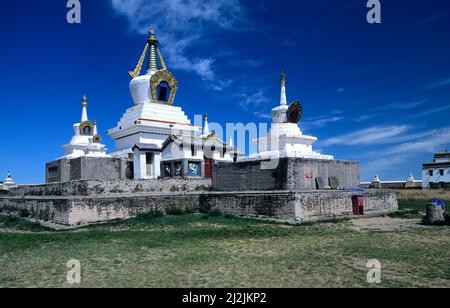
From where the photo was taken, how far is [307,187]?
1545 cm

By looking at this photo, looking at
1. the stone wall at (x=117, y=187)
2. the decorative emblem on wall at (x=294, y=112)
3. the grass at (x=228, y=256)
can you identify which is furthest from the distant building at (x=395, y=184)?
the grass at (x=228, y=256)

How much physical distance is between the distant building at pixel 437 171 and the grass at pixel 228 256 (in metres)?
31.9

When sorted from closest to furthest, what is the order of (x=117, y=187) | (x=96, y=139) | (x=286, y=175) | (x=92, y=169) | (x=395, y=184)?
(x=286, y=175)
(x=117, y=187)
(x=92, y=169)
(x=96, y=139)
(x=395, y=184)

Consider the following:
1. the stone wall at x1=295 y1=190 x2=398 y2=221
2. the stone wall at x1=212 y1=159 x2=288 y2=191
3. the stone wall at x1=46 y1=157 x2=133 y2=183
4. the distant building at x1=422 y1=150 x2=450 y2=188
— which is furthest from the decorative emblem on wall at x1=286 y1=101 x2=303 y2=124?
the distant building at x1=422 y1=150 x2=450 y2=188

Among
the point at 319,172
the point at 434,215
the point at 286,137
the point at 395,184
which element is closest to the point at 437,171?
the point at 395,184

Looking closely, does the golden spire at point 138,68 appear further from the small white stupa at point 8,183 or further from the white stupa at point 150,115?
the small white stupa at point 8,183

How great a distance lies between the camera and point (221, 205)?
15.2 m

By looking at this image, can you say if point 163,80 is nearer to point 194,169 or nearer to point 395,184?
point 194,169

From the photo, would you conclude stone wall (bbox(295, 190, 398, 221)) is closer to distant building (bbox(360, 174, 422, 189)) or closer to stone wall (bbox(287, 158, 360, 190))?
stone wall (bbox(287, 158, 360, 190))

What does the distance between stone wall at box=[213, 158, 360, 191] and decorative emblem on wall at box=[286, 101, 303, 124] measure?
4.41m

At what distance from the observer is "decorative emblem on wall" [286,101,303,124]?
20.5 meters

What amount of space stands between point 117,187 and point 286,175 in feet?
24.2
